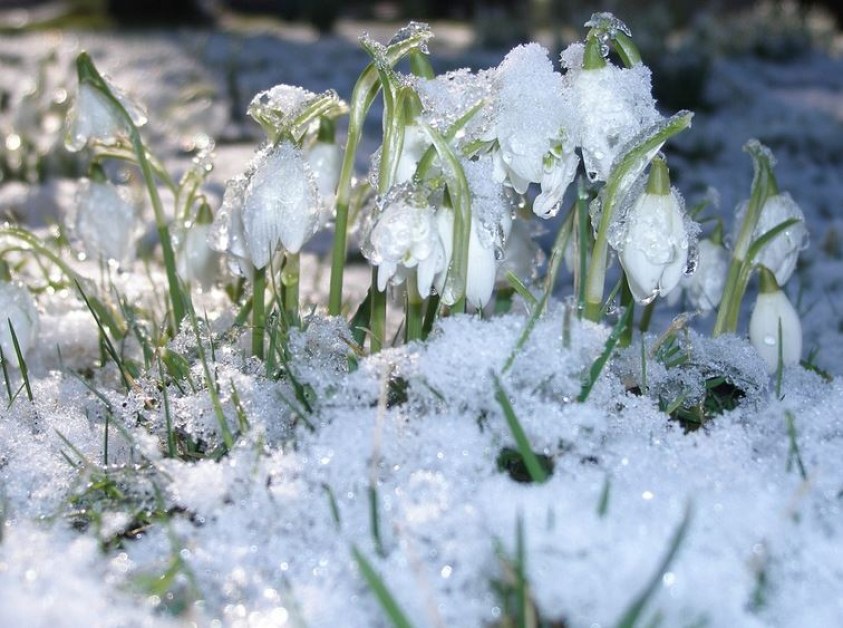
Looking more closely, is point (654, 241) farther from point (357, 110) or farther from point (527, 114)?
point (357, 110)

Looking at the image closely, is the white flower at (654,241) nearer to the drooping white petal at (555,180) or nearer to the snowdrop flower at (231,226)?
the drooping white petal at (555,180)

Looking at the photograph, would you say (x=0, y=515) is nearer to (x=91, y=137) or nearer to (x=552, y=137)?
(x=91, y=137)

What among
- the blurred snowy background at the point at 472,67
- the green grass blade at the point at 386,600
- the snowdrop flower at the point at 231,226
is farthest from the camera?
the blurred snowy background at the point at 472,67

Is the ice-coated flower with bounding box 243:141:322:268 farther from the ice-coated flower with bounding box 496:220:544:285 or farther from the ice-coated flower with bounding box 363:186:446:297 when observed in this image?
the ice-coated flower with bounding box 496:220:544:285

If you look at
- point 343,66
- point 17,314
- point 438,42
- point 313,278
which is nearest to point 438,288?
point 17,314

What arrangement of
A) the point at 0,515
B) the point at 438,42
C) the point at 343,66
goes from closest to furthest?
the point at 0,515 → the point at 343,66 → the point at 438,42

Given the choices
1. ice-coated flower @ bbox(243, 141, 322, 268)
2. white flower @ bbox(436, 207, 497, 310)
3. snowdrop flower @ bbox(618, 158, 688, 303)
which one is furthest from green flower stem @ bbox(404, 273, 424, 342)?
snowdrop flower @ bbox(618, 158, 688, 303)

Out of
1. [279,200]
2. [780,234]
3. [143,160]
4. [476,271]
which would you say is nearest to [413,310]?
[476,271]

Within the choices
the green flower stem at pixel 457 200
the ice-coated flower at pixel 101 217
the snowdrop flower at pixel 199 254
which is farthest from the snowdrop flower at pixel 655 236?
the ice-coated flower at pixel 101 217
